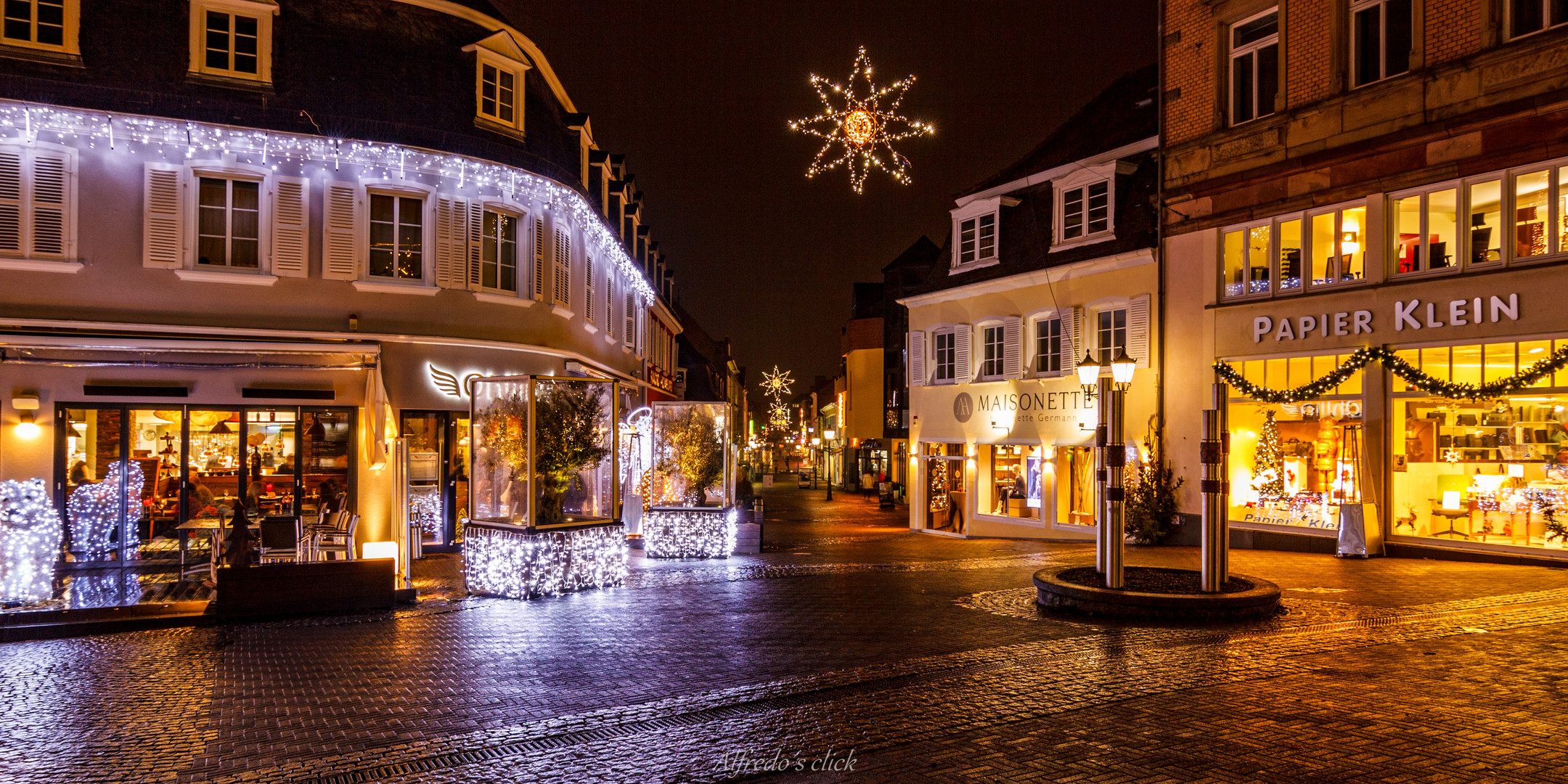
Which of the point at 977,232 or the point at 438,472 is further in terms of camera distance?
the point at 977,232

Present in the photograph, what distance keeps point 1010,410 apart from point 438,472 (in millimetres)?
13971

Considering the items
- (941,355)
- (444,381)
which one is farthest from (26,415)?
(941,355)

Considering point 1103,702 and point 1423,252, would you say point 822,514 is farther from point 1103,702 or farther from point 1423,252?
point 1103,702

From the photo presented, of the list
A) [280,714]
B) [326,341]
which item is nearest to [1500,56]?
[280,714]

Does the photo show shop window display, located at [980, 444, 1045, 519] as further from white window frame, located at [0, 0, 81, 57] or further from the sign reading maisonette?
white window frame, located at [0, 0, 81, 57]

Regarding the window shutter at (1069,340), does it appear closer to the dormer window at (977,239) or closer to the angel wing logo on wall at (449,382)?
the dormer window at (977,239)

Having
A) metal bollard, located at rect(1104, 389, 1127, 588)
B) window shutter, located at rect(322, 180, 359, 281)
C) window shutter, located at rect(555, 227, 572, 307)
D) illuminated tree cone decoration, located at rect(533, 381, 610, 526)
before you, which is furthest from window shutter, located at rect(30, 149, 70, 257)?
metal bollard, located at rect(1104, 389, 1127, 588)

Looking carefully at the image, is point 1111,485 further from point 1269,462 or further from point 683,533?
point 1269,462

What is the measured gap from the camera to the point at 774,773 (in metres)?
6.01

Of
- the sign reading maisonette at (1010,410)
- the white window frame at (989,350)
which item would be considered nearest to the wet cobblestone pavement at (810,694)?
the sign reading maisonette at (1010,410)

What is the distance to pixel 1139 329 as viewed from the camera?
833 inches

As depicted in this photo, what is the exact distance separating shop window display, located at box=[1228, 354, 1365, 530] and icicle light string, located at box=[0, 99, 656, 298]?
13.9m

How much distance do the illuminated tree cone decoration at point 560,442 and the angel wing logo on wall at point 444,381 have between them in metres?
4.73

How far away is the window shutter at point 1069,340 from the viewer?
76.6 ft
